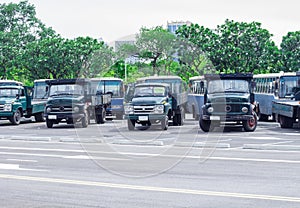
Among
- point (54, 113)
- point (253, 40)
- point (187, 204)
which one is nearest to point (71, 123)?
point (54, 113)

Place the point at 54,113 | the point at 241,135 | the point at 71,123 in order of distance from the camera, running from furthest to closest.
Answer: the point at 71,123 → the point at 54,113 → the point at 241,135

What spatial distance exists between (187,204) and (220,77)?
16.6 m

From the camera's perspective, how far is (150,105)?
26031 mm

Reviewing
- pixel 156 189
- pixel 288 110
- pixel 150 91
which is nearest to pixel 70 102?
pixel 150 91

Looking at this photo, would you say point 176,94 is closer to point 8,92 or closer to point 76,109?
point 76,109

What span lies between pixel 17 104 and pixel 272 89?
526 inches

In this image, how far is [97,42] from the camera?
6788cm

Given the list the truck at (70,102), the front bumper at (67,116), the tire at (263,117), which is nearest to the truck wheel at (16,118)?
the truck at (70,102)

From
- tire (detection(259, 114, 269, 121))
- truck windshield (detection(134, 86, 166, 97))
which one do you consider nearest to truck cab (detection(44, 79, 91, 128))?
truck windshield (detection(134, 86, 166, 97))

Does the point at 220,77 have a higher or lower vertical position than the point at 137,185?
higher

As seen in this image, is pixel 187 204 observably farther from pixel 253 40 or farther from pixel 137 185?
pixel 253 40

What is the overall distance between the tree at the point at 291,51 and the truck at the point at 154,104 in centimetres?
3284

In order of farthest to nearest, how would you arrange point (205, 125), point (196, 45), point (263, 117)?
1. point (196, 45)
2. point (263, 117)
3. point (205, 125)

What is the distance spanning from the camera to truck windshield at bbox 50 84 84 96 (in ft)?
100
